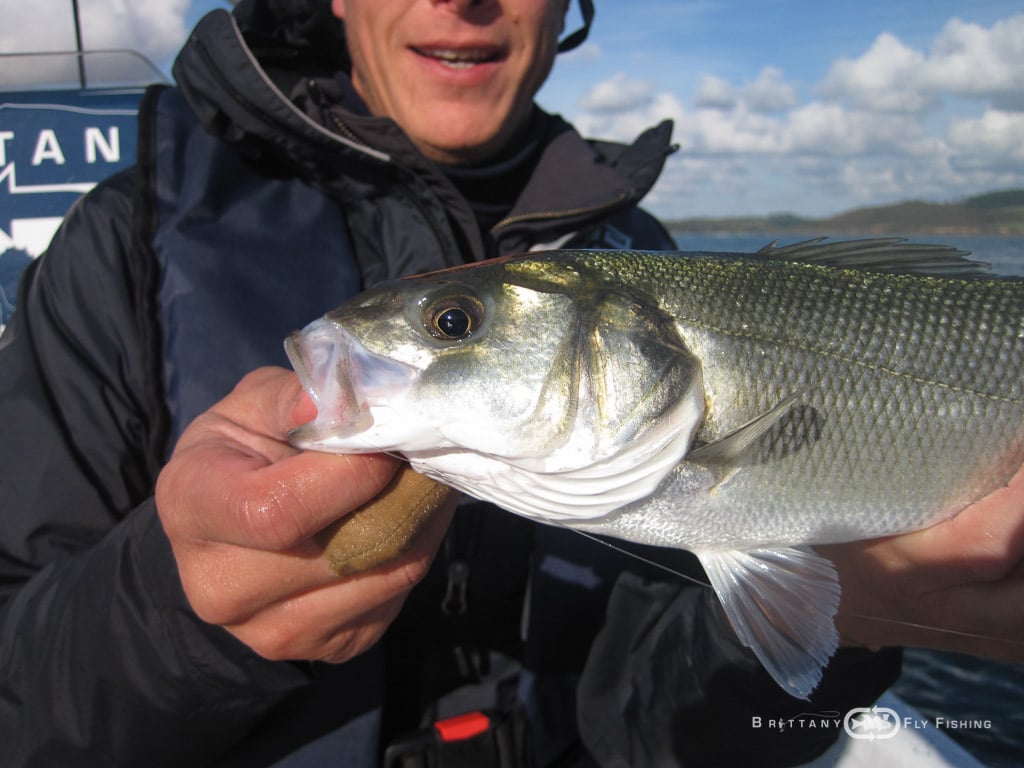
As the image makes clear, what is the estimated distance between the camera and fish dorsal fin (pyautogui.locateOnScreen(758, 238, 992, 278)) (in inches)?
66.2

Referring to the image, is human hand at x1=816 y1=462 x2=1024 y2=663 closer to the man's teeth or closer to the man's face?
the man's face

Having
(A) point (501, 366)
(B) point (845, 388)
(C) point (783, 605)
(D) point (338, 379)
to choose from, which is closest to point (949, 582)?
(C) point (783, 605)

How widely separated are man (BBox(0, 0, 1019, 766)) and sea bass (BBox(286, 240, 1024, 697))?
0.23 metres

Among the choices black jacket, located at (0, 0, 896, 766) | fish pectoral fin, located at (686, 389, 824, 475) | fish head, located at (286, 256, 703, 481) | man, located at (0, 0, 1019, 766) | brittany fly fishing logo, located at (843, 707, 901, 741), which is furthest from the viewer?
brittany fly fishing logo, located at (843, 707, 901, 741)

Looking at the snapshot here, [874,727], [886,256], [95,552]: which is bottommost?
[874,727]

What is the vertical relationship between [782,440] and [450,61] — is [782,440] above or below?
below

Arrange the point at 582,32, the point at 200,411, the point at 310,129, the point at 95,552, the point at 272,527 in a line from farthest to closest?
the point at 582,32 → the point at 310,129 → the point at 200,411 → the point at 95,552 → the point at 272,527

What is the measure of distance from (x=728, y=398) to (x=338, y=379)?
2.74 ft

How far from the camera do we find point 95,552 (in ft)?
5.58

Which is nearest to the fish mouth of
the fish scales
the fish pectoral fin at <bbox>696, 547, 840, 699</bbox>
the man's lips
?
the fish scales

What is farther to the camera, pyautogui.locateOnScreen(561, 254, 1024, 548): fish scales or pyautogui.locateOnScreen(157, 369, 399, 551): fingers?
pyautogui.locateOnScreen(561, 254, 1024, 548): fish scales

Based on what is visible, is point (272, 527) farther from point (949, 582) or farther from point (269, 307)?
point (949, 582)

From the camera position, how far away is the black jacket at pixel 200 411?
1.63 meters

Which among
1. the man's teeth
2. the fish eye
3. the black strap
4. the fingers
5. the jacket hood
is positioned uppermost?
the black strap
